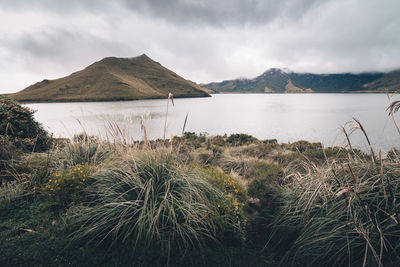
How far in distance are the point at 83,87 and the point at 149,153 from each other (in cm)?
14985

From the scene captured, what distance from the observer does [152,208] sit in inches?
128

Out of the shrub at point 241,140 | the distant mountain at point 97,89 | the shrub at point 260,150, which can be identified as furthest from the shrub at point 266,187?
the distant mountain at point 97,89

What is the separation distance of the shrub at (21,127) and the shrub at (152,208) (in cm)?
476

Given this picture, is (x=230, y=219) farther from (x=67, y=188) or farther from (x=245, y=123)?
(x=245, y=123)

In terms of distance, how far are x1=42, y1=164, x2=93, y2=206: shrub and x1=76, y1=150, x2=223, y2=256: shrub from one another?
0.83 ft

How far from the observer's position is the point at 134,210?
3426mm

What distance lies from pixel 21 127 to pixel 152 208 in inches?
289

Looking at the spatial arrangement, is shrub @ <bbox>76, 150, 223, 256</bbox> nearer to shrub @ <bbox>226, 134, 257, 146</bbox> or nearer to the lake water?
the lake water

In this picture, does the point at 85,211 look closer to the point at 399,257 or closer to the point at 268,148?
the point at 399,257

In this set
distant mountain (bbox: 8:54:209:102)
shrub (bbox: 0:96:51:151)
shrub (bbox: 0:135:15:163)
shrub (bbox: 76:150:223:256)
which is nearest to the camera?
shrub (bbox: 76:150:223:256)

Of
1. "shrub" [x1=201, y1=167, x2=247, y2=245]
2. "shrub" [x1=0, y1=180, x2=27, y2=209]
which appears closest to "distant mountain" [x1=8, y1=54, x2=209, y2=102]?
"shrub" [x1=0, y1=180, x2=27, y2=209]

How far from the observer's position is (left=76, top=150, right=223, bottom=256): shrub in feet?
10.0

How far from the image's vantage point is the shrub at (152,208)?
306 cm

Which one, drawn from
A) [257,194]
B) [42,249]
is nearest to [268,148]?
[257,194]
